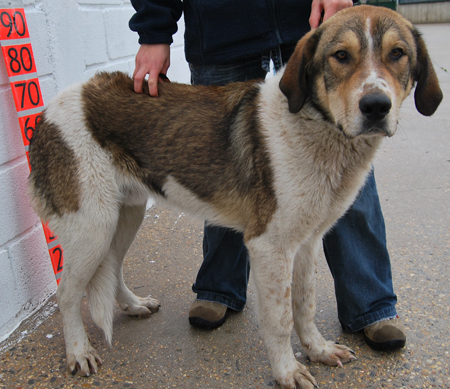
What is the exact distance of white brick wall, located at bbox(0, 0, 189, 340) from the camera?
2.54 metres

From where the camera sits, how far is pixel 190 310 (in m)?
2.62

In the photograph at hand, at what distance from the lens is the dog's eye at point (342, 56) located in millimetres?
1846

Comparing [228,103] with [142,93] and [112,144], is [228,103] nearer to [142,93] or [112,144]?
[142,93]

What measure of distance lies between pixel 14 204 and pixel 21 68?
779mm

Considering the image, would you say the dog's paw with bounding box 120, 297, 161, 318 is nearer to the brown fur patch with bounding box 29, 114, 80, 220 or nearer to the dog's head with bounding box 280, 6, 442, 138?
the brown fur patch with bounding box 29, 114, 80, 220

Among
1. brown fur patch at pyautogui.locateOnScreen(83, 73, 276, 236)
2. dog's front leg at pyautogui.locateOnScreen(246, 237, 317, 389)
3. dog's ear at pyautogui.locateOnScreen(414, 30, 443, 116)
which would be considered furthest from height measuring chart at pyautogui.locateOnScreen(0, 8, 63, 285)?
dog's ear at pyautogui.locateOnScreen(414, 30, 443, 116)

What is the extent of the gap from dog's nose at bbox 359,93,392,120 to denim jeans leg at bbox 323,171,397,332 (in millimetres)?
760

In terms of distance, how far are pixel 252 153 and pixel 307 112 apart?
1.01 ft

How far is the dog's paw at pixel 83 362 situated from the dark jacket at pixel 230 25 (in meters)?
1.65

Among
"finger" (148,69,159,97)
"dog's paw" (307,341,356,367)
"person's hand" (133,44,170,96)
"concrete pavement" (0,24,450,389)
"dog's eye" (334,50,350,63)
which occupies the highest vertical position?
"dog's eye" (334,50,350,63)

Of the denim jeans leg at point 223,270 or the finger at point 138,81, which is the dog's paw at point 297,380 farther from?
the finger at point 138,81

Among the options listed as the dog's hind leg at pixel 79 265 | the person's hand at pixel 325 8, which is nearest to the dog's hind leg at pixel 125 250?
the dog's hind leg at pixel 79 265

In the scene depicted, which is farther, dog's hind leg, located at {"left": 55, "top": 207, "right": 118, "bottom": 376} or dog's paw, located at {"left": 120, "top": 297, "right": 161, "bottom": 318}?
dog's paw, located at {"left": 120, "top": 297, "right": 161, "bottom": 318}

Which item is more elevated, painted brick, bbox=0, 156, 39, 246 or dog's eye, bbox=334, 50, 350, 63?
dog's eye, bbox=334, 50, 350, 63
